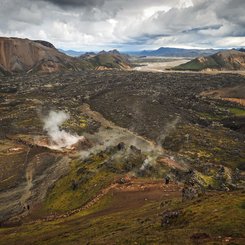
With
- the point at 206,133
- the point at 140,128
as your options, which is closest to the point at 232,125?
the point at 206,133

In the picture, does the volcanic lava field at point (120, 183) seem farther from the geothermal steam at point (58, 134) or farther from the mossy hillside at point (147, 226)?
the geothermal steam at point (58, 134)

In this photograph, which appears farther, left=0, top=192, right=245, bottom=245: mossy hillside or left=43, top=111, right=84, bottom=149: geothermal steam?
left=43, top=111, right=84, bottom=149: geothermal steam

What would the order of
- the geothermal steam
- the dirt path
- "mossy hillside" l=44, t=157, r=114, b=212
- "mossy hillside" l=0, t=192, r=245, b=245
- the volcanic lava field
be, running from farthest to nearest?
the geothermal steam, "mossy hillside" l=44, t=157, r=114, b=212, the dirt path, the volcanic lava field, "mossy hillside" l=0, t=192, r=245, b=245

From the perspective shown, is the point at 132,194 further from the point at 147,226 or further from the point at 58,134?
the point at 58,134

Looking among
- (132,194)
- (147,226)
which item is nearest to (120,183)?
(132,194)

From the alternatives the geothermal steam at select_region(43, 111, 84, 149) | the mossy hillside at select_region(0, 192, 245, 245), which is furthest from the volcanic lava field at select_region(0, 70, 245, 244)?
the geothermal steam at select_region(43, 111, 84, 149)

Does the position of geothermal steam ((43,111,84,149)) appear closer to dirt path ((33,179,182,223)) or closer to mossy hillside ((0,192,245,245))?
dirt path ((33,179,182,223))

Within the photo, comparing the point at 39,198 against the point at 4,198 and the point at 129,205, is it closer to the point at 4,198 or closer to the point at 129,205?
the point at 4,198
